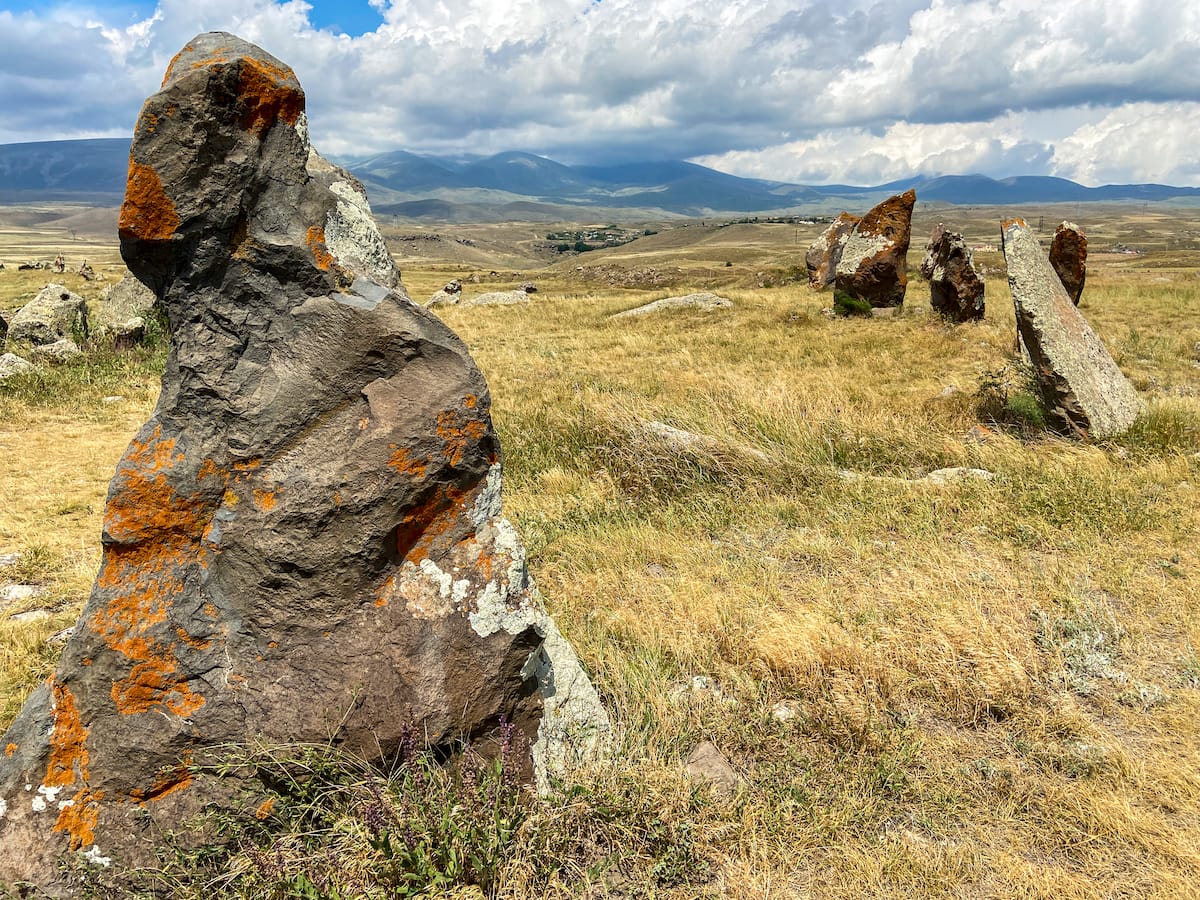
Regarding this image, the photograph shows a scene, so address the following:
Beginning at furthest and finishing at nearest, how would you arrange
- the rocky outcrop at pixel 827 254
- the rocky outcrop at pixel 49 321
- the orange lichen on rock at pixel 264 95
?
the rocky outcrop at pixel 827 254 < the rocky outcrop at pixel 49 321 < the orange lichen on rock at pixel 264 95

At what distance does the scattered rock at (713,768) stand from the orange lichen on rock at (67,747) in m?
2.59

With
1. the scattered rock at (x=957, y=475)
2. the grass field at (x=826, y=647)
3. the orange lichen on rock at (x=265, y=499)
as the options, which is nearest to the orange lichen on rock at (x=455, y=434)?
the orange lichen on rock at (x=265, y=499)

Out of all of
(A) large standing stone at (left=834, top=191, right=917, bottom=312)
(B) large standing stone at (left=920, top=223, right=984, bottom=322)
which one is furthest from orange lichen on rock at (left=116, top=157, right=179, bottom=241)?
(A) large standing stone at (left=834, top=191, right=917, bottom=312)

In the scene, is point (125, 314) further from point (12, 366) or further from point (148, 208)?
point (148, 208)

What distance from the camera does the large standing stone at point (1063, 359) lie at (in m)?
7.74

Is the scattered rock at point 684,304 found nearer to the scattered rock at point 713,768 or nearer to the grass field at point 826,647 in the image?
the grass field at point 826,647

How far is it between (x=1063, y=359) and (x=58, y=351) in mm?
17464

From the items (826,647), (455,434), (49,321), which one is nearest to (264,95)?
(455,434)

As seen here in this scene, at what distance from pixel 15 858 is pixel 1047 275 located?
11.1 meters

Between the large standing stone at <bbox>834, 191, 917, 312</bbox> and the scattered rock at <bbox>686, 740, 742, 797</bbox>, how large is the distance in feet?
54.8

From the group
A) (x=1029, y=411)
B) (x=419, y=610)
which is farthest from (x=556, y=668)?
(x=1029, y=411)

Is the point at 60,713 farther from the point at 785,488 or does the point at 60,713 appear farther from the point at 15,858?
the point at 785,488

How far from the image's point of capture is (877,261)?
1836cm

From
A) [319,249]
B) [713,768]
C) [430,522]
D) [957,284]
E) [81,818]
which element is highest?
[319,249]
